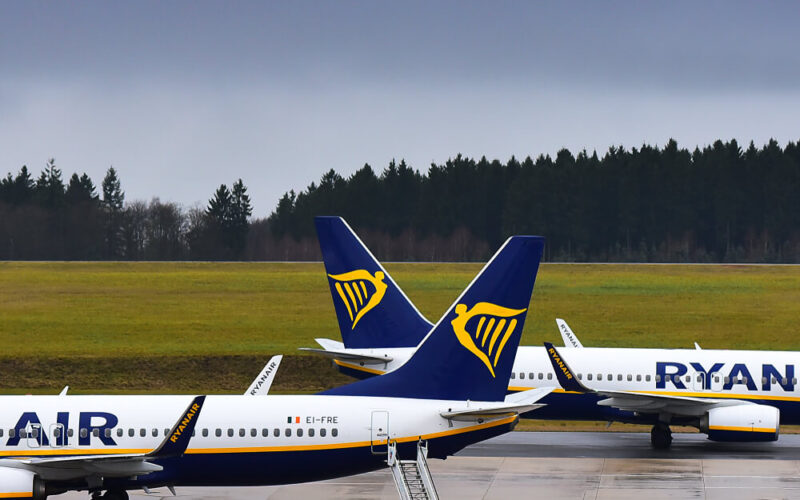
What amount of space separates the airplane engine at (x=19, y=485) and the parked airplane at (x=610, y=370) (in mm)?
16436

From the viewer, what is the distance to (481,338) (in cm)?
3069

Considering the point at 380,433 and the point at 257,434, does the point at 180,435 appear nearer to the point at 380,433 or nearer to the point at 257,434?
the point at 257,434

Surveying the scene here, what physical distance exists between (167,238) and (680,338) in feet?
392

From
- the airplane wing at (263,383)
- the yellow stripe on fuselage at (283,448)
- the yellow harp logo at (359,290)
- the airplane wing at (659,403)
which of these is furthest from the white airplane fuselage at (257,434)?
the yellow harp logo at (359,290)

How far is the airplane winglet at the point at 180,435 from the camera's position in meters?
28.2

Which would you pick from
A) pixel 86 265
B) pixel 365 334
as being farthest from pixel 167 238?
pixel 365 334

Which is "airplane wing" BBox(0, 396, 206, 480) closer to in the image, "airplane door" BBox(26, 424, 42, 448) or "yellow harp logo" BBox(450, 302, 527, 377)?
"airplane door" BBox(26, 424, 42, 448)

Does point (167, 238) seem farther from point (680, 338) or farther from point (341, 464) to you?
point (341, 464)

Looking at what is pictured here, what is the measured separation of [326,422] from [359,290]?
15473 millimetres

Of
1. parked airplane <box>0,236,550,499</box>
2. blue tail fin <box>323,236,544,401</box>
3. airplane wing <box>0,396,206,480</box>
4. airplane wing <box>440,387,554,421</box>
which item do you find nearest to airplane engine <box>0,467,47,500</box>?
airplane wing <box>0,396,206,480</box>

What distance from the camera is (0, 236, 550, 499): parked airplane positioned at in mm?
30406

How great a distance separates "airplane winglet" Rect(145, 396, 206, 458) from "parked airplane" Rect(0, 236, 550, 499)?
1.72 m

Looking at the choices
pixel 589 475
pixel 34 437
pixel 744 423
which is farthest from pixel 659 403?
pixel 34 437

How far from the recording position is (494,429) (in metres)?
30.3
